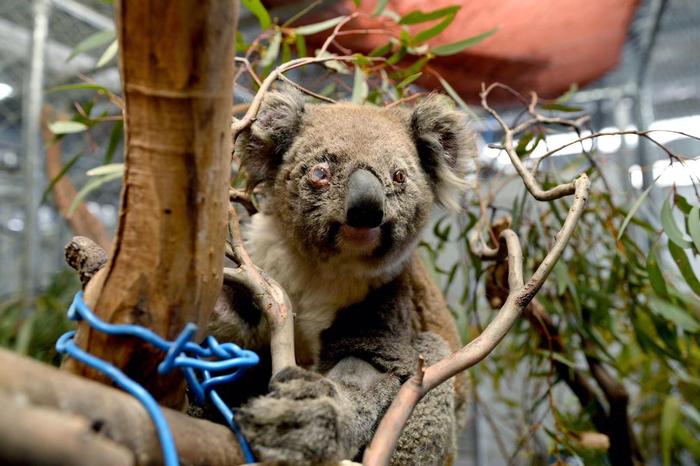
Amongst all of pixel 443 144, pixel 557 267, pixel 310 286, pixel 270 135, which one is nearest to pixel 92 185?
pixel 270 135

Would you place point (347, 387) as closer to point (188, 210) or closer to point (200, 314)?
point (200, 314)

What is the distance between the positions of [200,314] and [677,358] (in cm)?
194

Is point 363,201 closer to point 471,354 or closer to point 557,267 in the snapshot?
point 471,354

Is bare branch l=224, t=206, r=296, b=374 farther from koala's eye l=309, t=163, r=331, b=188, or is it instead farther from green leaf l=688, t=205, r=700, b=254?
green leaf l=688, t=205, r=700, b=254

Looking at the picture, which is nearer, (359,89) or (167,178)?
(167,178)

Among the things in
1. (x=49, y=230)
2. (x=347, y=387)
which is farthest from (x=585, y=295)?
(x=49, y=230)

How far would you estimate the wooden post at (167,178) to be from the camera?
56 centimetres

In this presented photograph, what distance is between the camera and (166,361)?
2.21ft

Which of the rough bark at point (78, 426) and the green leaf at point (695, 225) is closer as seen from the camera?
the rough bark at point (78, 426)

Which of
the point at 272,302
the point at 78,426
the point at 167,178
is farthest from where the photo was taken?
the point at 272,302

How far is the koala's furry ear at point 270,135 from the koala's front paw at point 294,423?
2.58 feet

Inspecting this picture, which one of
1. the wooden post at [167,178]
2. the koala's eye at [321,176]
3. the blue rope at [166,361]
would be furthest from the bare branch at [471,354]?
the koala's eye at [321,176]

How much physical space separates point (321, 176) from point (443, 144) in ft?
1.60

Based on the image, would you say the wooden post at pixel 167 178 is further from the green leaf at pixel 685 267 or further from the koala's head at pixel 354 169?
the green leaf at pixel 685 267
